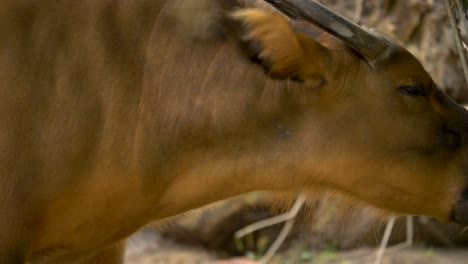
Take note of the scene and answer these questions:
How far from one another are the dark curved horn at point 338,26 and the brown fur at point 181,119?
8 centimetres

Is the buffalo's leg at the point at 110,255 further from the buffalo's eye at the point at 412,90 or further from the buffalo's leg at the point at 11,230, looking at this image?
the buffalo's eye at the point at 412,90

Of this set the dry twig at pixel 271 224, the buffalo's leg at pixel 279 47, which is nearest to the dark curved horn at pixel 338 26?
the buffalo's leg at pixel 279 47

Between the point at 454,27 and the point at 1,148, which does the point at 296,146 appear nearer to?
→ the point at 454,27

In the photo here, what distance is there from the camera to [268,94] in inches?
190

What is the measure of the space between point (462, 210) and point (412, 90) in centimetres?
57

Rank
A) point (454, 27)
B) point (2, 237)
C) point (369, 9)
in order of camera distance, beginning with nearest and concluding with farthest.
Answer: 1. point (2, 237)
2. point (454, 27)
3. point (369, 9)

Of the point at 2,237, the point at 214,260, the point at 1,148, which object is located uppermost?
the point at 1,148

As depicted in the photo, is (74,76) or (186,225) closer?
(74,76)

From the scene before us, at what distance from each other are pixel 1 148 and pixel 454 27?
1.99 m

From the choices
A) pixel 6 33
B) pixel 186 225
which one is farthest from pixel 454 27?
pixel 186 225

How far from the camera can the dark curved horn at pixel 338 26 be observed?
4590 mm

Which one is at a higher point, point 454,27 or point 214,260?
point 454,27

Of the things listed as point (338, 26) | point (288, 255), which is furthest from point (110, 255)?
point (288, 255)

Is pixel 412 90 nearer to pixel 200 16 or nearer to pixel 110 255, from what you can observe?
pixel 200 16
